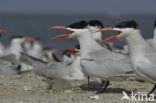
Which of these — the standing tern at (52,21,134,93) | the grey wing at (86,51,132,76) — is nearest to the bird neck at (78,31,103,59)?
the standing tern at (52,21,134,93)

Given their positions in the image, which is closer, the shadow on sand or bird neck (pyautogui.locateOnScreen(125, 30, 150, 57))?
bird neck (pyautogui.locateOnScreen(125, 30, 150, 57))

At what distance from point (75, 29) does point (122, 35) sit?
106 centimetres

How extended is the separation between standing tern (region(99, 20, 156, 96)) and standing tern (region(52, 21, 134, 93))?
0.43 m

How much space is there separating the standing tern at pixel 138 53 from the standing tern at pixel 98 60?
43 cm

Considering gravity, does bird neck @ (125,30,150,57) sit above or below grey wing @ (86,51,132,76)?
above

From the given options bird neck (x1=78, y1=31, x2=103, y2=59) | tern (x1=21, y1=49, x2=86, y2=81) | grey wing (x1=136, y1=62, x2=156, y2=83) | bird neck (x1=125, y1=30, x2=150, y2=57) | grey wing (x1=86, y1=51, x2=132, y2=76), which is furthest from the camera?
tern (x1=21, y1=49, x2=86, y2=81)

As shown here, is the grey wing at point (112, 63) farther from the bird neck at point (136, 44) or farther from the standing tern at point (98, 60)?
the bird neck at point (136, 44)

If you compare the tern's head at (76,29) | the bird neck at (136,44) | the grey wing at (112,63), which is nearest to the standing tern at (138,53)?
the bird neck at (136,44)

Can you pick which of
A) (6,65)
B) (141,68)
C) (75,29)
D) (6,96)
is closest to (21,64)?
(6,65)

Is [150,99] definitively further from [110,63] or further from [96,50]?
[96,50]

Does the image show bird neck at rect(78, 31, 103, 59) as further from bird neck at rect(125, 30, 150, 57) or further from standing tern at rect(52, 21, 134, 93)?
bird neck at rect(125, 30, 150, 57)

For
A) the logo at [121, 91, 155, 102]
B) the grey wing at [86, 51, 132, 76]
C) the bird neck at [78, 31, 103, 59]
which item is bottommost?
the logo at [121, 91, 155, 102]

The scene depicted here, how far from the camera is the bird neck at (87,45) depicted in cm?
623

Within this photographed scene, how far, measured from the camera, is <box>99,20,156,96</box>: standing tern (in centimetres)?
522
